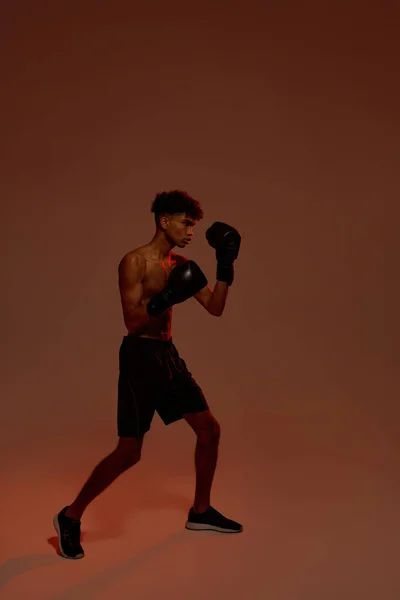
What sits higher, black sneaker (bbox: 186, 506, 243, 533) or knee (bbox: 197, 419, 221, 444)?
knee (bbox: 197, 419, 221, 444)

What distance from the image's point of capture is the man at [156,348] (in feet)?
12.6

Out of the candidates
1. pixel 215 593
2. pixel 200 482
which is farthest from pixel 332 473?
pixel 215 593

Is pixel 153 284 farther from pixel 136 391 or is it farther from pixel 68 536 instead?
pixel 68 536

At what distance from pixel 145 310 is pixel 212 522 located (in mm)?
1013

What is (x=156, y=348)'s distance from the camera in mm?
3912

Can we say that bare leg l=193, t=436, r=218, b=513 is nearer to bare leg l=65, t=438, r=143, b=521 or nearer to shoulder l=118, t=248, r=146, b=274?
bare leg l=65, t=438, r=143, b=521

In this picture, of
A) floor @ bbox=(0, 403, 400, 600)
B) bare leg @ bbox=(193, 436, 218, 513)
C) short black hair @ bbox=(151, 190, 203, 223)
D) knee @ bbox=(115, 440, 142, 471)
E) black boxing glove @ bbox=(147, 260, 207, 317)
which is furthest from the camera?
bare leg @ bbox=(193, 436, 218, 513)

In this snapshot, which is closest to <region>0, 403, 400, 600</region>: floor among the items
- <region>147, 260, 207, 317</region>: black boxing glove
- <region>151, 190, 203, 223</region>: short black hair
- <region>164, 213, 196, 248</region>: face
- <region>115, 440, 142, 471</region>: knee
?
<region>115, 440, 142, 471</region>: knee

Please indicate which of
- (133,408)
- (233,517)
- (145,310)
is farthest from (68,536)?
(145,310)

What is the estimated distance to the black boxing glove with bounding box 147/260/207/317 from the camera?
372 cm

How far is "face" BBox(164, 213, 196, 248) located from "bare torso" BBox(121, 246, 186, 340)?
0.33 ft

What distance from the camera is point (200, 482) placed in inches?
→ 163

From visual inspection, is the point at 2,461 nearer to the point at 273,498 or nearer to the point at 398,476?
the point at 273,498

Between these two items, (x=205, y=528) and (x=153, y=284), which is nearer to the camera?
(x=153, y=284)
